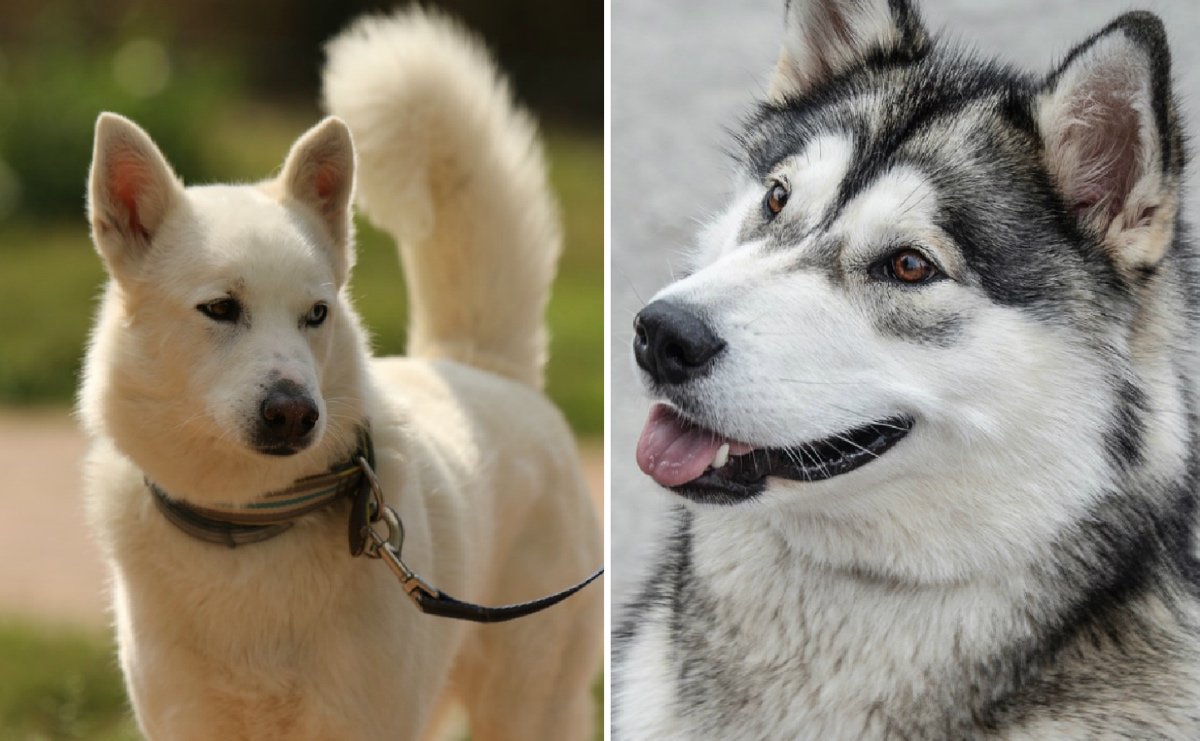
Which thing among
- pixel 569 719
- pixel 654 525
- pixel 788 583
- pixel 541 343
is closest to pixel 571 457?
pixel 541 343

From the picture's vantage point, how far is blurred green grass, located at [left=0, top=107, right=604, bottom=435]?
6672 mm

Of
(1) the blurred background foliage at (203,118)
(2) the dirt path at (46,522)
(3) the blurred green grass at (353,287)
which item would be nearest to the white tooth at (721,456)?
(2) the dirt path at (46,522)

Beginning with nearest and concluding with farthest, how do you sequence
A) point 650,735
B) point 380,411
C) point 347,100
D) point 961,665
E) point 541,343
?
point 961,665
point 650,735
point 380,411
point 347,100
point 541,343

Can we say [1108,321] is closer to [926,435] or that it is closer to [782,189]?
[926,435]

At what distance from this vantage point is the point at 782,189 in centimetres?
174

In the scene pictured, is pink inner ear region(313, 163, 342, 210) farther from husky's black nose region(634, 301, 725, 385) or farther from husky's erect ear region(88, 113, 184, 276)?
husky's black nose region(634, 301, 725, 385)

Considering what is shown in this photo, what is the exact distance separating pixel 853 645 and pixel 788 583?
0.11 meters

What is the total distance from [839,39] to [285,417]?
37.3 inches

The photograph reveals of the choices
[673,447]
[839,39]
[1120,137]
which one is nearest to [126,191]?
[673,447]

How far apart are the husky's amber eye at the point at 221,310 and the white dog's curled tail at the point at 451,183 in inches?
22.9

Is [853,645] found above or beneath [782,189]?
beneath

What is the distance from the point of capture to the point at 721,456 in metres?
1.69

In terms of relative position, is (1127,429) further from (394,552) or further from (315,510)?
(315,510)

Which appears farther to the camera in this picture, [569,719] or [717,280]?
[569,719]
